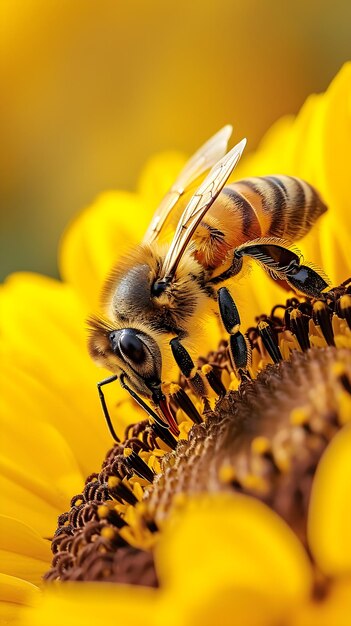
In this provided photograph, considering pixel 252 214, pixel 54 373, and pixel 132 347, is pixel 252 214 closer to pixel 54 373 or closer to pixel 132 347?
pixel 132 347

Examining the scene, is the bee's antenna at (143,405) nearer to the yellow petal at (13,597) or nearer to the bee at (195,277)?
the bee at (195,277)

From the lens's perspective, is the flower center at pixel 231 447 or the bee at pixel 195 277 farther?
the bee at pixel 195 277

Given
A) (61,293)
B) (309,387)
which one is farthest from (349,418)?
(61,293)

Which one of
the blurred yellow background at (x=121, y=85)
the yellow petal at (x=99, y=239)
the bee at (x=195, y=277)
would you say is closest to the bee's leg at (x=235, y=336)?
the bee at (x=195, y=277)

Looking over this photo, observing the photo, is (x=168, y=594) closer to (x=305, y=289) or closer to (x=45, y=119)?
(x=305, y=289)

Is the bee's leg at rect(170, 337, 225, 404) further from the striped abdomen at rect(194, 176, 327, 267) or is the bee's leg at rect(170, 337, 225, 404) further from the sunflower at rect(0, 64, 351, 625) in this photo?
the striped abdomen at rect(194, 176, 327, 267)

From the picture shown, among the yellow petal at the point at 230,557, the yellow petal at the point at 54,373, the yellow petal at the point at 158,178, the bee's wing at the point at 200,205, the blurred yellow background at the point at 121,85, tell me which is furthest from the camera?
the blurred yellow background at the point at 121,85

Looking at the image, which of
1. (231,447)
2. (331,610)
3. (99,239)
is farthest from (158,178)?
(331,610)
